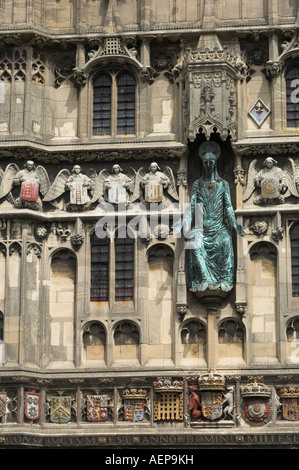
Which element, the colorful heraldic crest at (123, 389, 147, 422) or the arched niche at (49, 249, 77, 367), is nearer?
the colorful heraldic crest at (123, 389, 147, 422)

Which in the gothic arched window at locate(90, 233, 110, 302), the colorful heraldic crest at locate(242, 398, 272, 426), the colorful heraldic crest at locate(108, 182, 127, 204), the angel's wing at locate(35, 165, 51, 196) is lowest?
the colorful heraldic crest at locate(242, 398, 272, 426)

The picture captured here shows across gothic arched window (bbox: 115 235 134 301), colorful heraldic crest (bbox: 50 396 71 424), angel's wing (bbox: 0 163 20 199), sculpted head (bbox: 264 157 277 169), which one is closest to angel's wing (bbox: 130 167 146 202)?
gothic arched window (bbox: 115 235 134 301)

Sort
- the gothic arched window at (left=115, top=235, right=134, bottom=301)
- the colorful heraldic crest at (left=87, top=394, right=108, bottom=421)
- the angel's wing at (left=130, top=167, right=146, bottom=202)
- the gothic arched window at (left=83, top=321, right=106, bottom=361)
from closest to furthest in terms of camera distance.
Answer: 1. the colorful heraldic crest at (left=87, top=394, right=108, bottom=421)
2. the gothic arched window at (left=83, top=321, right=106, bottom=361)
3. the gothic arched window at (left=115, top=235, right=134, bottom=301)
4. the angel's wing at (left=130, top=167, right=146, bottom=202)

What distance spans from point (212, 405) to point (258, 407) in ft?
3.31

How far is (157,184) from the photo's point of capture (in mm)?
36000

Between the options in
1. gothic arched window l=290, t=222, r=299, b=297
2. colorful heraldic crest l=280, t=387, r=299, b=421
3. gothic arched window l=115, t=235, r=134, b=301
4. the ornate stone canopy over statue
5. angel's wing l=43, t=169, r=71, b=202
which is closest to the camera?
colorful heraldic crest l=280, t=387, r=299, b=421

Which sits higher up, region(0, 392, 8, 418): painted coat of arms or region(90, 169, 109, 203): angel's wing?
region(90, 169, 109, 203): angel's wing

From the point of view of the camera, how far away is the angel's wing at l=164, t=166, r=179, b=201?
3600cm

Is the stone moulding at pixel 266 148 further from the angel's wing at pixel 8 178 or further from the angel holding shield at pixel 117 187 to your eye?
the angel's wing at pixel 8 178

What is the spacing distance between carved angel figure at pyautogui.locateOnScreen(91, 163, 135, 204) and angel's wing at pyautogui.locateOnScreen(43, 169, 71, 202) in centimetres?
77

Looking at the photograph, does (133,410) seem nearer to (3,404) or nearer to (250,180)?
(3,404)

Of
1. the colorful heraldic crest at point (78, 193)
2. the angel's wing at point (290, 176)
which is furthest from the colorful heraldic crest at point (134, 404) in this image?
the angel's wing at point (290, 176)

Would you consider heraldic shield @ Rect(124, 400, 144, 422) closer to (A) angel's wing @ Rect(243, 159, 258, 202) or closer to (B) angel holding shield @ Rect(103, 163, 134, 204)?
(B) angel holding shield @ Rect(103, 163, 134, 204)

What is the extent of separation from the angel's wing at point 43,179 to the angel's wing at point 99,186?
1.09 meters
